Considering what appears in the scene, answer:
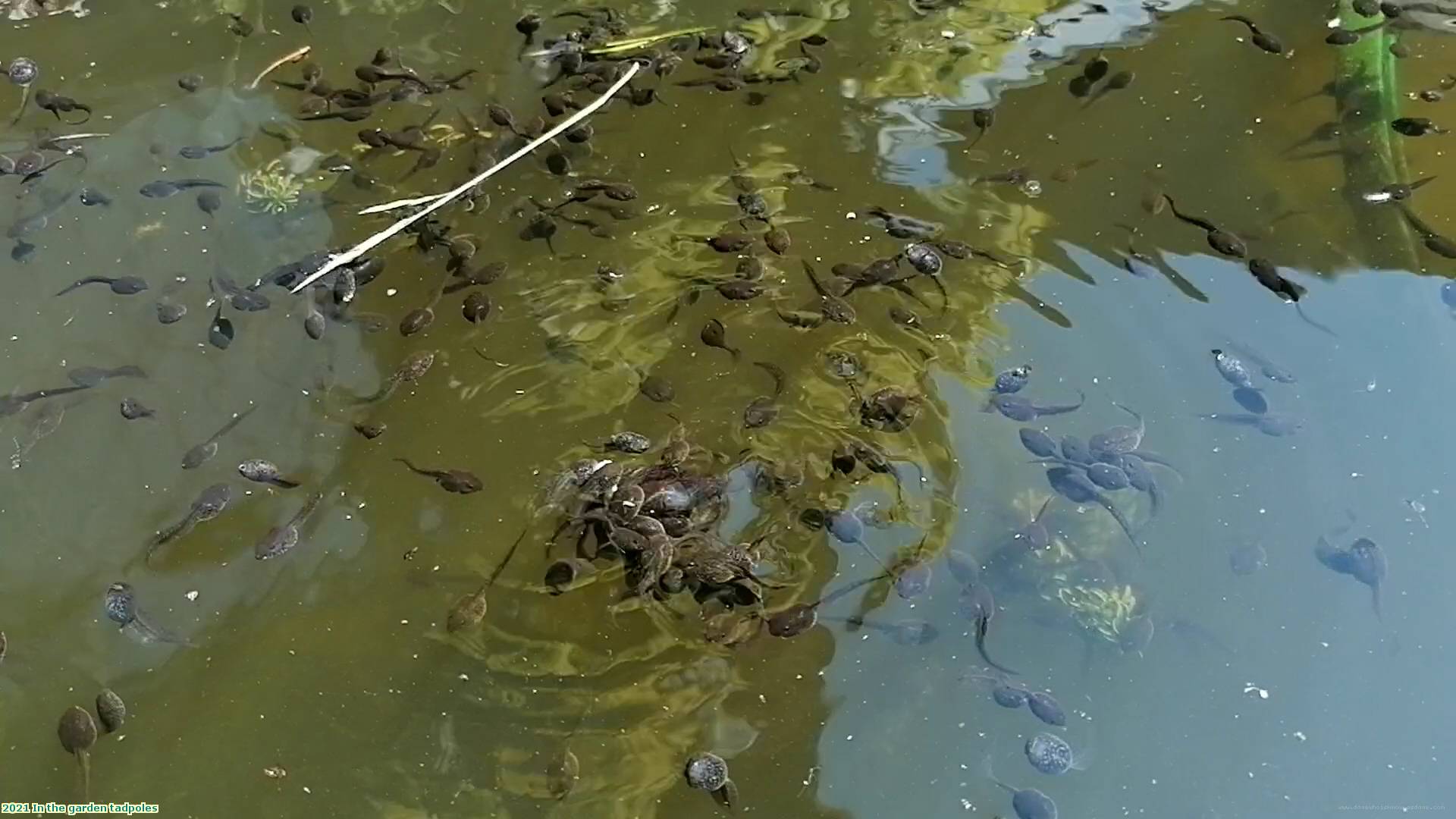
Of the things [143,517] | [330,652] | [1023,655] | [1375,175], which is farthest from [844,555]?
[1375,175]

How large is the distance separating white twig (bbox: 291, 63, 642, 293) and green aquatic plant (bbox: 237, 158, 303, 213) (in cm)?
46

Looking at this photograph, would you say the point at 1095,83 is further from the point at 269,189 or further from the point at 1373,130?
the point at 269,189

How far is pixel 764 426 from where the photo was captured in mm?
3578

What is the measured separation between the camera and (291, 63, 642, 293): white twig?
3932 millimetres

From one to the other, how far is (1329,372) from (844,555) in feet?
6.83

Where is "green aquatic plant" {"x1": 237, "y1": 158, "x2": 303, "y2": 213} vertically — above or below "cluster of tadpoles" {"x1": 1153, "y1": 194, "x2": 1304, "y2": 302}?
above

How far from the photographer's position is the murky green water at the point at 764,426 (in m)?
Answer: 2.96

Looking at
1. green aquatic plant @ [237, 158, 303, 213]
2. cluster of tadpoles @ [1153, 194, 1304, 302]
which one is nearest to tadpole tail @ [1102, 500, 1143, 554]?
cluster of tadpoles @ [1153, 194, 1304, 302]

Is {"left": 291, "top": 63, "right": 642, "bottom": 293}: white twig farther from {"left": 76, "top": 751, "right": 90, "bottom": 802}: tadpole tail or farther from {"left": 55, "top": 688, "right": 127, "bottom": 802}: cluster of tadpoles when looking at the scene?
{"left": 76, "top": 751, "right": 90, "bottom": 802}: tadpole tail

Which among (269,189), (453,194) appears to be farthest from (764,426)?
(269,189)

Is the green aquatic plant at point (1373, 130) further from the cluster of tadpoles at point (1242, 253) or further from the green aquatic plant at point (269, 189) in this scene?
the green aquatic plant at point (269, 189)

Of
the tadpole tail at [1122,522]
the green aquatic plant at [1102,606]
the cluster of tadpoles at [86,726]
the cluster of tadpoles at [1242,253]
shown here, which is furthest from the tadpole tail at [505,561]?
the cluster of tadpoles at [1242,253]

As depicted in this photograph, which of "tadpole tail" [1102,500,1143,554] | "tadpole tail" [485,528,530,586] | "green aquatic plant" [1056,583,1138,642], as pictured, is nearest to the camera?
"green aquatic plant" [1056,583,1138,642]

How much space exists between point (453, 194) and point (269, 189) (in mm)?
887
